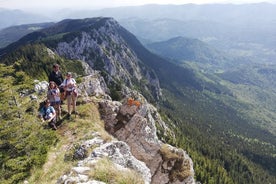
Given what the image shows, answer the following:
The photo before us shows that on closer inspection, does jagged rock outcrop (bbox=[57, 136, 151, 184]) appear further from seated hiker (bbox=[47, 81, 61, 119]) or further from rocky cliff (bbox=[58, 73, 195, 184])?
seated hiker (bbox=[47, 81, 61, 119])

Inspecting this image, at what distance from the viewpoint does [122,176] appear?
74.4 ft

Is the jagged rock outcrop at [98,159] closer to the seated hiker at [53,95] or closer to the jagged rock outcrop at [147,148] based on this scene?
the seated hiker at [53,95]

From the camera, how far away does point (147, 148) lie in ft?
134

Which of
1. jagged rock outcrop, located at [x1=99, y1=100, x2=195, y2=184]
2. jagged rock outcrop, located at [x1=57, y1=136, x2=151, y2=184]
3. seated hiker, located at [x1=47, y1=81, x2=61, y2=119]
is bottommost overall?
jagged rock outcrop, located at [x1=99, y1=100, x2=195, y2=184]

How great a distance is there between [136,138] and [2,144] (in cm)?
1995

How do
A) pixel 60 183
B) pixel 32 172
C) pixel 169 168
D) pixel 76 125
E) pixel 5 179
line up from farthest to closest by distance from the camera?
pixel 169 168
pixel 76 125
pixel 32 172
pixel 5 179
pixel 60 183

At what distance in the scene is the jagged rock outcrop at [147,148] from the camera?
38.8 metres

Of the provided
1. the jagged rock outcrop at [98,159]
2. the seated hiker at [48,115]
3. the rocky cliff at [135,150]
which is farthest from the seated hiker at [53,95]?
the jagged rock outcrop at [98,159]

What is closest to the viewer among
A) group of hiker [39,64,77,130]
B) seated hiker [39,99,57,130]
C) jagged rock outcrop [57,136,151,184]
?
jagged rock outcrop [57,136,151,184]

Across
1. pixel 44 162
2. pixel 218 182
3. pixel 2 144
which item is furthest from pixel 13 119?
pixel 218 182

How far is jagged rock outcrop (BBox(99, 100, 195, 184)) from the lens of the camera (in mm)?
38781

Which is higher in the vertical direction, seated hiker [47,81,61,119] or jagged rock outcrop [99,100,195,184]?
seated hiker [47,81,61,119]

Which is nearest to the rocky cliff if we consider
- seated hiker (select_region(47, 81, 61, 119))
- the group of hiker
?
the group of hiker

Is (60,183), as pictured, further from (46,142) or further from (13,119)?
(13,119)
